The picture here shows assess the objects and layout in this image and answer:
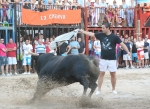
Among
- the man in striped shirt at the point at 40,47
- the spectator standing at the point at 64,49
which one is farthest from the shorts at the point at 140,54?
the man in striped shirt at the point at 40,47

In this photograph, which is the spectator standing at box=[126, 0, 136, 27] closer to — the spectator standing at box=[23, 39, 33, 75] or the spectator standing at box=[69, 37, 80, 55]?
the spectator standing at box=[69, 37, 80, 55]

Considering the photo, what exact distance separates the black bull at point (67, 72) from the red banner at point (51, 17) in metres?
10.2

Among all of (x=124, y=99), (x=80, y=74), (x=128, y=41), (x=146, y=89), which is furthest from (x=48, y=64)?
(x=128, y=41)

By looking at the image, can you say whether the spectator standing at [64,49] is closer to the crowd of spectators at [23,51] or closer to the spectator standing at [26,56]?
the crowd of spectators at [23,51]

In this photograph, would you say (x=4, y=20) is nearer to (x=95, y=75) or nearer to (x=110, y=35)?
(x=110, y=35)

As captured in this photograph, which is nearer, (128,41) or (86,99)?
(86,99)

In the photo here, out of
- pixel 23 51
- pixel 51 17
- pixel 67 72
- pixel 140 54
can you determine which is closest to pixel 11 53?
pixel 23 51

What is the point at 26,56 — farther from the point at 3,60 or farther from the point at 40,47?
the point at 3,60

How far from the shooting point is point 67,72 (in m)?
8.41

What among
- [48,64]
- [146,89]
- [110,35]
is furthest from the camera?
[146,89]

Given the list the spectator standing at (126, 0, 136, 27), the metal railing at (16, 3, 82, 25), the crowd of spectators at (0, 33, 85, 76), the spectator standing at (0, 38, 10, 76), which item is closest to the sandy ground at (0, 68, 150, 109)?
the spectator standing at (0, 38, 10, 76)

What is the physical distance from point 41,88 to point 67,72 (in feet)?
2.53

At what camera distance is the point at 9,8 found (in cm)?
1836

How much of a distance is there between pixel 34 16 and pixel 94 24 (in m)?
3.75
